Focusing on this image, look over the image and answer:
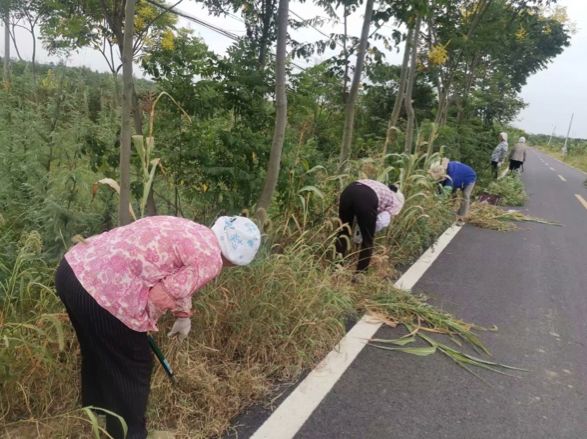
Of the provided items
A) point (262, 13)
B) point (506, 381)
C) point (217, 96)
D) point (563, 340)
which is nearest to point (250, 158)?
point (217, 96)

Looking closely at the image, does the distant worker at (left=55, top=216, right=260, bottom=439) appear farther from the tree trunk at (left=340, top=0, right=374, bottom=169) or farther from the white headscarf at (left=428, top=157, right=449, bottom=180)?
the white headscarf at (left=428, top=157, right=449, bottom=180)

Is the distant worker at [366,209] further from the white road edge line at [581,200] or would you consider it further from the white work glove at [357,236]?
→ the white road edge line at [581,200]

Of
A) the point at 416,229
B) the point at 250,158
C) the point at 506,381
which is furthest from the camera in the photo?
the point at 416,229

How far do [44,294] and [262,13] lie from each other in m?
3.25

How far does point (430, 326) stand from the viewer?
12.4ft

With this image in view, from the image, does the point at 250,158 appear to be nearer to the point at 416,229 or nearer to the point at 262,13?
the point at 262,13

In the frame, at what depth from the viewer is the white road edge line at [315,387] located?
2.34 metres

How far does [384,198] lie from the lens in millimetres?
4406

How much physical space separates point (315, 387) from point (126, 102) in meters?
2.03

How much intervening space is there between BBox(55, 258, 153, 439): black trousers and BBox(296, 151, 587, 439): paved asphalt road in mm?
834

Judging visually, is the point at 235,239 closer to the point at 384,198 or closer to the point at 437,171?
the point at 384,198

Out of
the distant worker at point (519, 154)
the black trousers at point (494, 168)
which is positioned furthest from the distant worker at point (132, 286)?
the distant worker at point (519, 154)

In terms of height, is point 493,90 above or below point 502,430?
above

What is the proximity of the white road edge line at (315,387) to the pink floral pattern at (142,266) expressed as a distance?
2.92 feet
